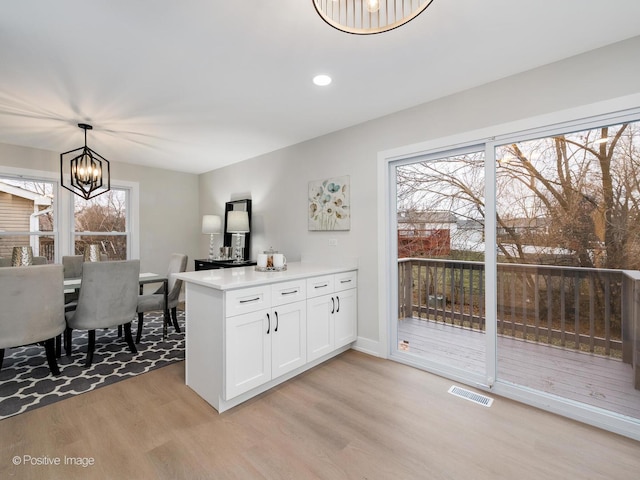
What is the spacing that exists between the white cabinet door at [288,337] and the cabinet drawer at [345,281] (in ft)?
1.59

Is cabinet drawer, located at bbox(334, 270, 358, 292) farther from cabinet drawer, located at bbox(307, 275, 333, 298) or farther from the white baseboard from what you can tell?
the white baseboard

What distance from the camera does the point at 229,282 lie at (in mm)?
2170

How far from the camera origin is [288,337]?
99.1 inches

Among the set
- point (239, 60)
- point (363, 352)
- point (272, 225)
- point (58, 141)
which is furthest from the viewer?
point (272, 225)

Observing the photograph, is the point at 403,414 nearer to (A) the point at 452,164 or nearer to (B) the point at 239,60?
(A) the point at 452,164

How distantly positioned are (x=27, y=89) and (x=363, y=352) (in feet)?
12.3

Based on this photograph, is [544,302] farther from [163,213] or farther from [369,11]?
[163,213]

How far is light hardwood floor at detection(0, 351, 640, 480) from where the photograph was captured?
1601 millimetres

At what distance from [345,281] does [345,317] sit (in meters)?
0.37

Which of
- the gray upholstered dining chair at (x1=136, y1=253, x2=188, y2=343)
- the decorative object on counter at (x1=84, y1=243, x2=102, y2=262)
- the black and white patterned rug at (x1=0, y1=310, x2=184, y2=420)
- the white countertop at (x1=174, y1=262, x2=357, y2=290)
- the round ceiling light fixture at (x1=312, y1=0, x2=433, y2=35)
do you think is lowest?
the black and white patterned rug at (x1=0, y1=310, x2=184, y2=420)

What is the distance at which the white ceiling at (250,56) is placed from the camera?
5.39ft

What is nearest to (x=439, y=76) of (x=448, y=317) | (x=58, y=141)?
(x=448, y=317)


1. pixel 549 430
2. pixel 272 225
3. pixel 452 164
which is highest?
pixel 452 164

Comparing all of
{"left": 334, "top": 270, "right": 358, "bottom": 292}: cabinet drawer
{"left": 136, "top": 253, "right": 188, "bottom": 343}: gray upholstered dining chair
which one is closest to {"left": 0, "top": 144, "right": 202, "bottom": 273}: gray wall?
{"left": 136, "top": 253, "right": 188, "bottom": 343}: gray upholstered dining chair
